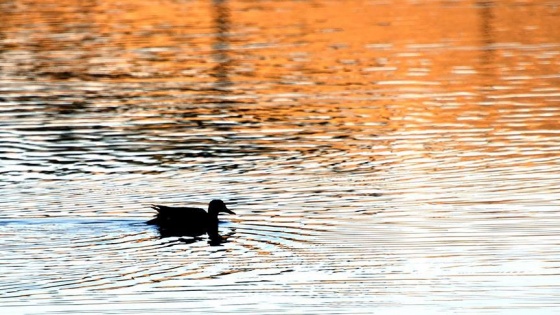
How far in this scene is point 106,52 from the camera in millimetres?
43000

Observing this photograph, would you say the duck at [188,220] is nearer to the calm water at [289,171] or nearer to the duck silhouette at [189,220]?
the duck silhouette at [189,220]

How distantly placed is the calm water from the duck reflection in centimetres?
24

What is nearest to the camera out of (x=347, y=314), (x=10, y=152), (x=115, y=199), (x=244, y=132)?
(x=347, y=314)

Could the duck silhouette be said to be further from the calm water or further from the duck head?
the calm water

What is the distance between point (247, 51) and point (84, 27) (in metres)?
11.5

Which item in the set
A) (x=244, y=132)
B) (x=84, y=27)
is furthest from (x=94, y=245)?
(x=84, y=27)

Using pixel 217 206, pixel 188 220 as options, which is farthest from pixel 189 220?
pixel 217 206

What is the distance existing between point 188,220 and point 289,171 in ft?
13.5

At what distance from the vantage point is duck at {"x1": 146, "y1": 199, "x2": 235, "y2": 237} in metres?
19.1

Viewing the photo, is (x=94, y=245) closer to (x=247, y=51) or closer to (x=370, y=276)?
(x=370, y=276)

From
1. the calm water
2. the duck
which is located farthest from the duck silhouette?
A: the calm water

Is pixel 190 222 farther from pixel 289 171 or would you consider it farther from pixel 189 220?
pixel 289 171

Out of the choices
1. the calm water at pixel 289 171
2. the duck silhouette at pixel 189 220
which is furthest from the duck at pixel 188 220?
the calm water at pixel 289 171

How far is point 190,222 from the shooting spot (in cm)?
1947
